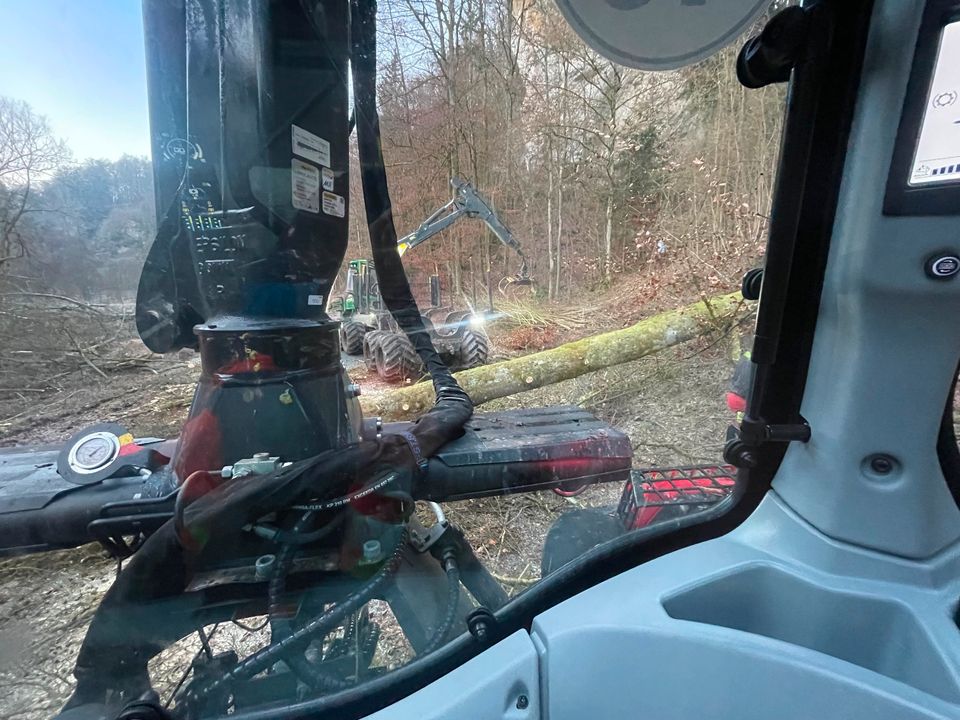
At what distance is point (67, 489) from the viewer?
0.93 m

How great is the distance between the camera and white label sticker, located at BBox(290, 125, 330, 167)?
3.24 feet

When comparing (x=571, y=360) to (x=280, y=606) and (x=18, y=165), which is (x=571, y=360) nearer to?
(x=280, y=606)

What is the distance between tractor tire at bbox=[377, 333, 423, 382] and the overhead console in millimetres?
1210

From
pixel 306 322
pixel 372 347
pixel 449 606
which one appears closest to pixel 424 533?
pixel 449 606

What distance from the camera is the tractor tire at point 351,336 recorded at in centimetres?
136

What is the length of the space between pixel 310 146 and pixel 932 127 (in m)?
1.02

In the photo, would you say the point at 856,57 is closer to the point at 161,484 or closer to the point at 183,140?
the point at 183,140

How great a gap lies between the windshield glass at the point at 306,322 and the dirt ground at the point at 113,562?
0.01 metres

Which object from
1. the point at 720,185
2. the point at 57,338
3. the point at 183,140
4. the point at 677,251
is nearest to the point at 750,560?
the point at 720,185

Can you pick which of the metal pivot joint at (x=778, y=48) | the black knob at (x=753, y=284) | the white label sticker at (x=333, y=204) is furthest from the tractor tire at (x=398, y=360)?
the metal pivot joint at (x=778, y=48)

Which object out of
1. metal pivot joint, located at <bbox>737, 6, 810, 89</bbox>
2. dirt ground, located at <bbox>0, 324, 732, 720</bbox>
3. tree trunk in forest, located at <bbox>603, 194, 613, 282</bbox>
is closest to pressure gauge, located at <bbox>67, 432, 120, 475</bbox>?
dirt ground, located at <bbox>0, 324, 732, 720</bbox>

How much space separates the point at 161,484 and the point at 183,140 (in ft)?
2.45

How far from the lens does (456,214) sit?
121cm

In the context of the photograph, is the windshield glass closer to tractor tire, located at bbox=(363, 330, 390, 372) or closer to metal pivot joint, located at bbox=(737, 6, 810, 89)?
metal pivot joint, located at bbox=(737, 6, 810, 89)
